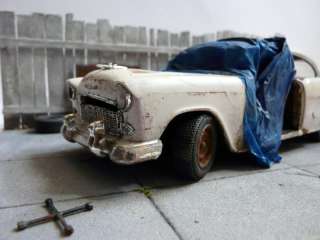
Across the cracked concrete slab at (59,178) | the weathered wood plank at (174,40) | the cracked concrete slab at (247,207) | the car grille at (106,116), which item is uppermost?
the weathered wood plank at (174,40)

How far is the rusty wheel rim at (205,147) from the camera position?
8.01 feet

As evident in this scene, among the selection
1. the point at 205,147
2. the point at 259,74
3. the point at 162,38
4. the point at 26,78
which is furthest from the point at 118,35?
the point at 205,147

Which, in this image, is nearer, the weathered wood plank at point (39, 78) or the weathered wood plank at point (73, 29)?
the weathered wood plank at point (39, 78)

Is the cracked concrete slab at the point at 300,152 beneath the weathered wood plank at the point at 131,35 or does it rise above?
beneath

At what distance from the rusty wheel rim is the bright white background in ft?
10.7

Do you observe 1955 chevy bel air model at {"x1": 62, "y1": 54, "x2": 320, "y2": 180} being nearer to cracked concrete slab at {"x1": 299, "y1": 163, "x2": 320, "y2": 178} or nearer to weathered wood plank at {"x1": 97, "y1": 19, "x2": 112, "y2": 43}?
cracked concrete slab at {"x1": 299, "y1": 163, "x2": 320, "y2": 178}

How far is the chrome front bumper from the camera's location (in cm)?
202

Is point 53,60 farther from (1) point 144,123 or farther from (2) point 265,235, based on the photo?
(2) point 265,235

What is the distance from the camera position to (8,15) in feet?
13.9

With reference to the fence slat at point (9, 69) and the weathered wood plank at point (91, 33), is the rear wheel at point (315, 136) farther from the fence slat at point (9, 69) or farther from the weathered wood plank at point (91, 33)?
the fence slat at point (9, 69)

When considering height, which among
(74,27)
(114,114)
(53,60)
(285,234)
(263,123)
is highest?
(74,27)

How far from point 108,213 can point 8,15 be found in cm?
359

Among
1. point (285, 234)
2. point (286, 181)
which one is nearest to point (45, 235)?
point (285, 234)

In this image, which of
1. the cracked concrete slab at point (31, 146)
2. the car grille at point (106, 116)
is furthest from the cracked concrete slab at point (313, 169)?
the cracked concrete slab at point (31, 146)
